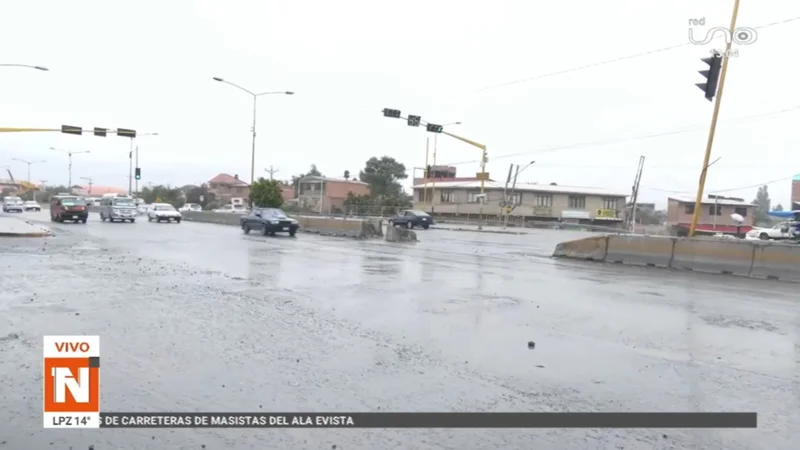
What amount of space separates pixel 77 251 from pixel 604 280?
16.7 meters

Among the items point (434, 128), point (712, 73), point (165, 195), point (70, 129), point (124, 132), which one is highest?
point (434, 128)

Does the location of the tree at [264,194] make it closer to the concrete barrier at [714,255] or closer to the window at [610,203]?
the concrete barrier at [714,255]

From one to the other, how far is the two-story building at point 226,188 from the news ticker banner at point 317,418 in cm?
12057

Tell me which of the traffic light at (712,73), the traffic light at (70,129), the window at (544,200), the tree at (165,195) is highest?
the traffic light at (712,73)

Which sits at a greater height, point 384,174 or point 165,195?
point 384,174

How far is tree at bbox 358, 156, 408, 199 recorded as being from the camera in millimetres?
112500

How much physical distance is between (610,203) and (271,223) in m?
64.5

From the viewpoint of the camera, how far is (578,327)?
30.0 feet

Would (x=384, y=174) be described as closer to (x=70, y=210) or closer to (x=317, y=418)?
(x=70, y=210)

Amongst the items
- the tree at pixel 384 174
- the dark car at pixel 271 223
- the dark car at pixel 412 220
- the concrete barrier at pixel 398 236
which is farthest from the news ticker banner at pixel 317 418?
the tree at pixel 384 174

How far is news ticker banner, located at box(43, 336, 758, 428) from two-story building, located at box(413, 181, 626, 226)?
7537cm

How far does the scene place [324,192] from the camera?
9950cm

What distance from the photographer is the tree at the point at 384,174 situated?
11250 cm

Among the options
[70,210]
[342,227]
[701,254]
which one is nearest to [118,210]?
[70,210]
